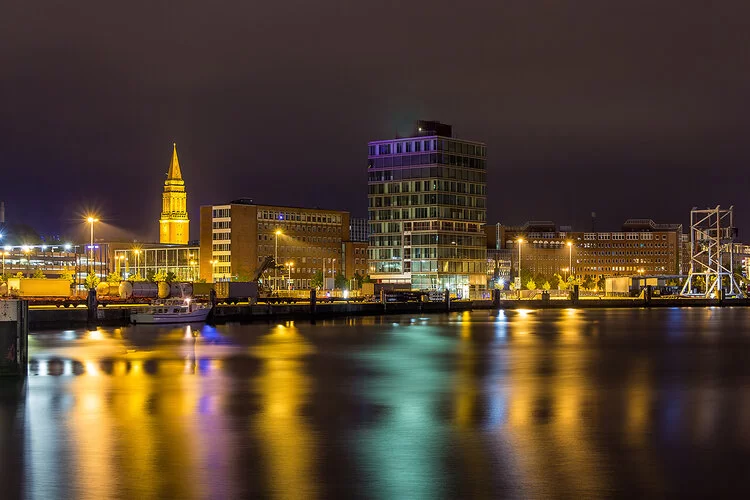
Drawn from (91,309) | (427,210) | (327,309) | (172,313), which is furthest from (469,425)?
(427,210)

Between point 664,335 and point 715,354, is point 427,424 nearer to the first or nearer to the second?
point 715,354

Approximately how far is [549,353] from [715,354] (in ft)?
28.8

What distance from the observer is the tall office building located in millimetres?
190000

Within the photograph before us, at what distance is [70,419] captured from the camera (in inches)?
1094

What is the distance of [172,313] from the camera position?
3376 inches

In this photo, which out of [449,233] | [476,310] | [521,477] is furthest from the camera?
[449,233]

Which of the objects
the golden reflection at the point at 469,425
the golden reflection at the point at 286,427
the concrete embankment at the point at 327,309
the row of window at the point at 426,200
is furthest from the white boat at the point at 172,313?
the row of window at the point at 426,200

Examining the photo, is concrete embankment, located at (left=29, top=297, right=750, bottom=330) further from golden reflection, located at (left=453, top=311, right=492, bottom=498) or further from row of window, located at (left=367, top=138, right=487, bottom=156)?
row of window, located at (left=367, top=138, right=487, bottom=156)

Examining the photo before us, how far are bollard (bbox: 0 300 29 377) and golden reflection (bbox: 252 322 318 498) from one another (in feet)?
28.1

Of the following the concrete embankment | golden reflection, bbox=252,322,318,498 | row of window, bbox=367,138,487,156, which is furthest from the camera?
row of window, bbox=367,138,487,156

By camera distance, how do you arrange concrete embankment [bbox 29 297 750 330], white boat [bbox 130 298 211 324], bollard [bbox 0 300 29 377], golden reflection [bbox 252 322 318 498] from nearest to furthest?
golden reflection [bbox 252 322 318 498]
bollard [bbox 0 300 29 377]
concrete embankment [bbox 29 297 750 330]
white boat [bbox 130 298 211 324]

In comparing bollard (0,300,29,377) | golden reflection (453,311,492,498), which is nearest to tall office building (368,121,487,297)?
golden reflection (453,311,492,498)

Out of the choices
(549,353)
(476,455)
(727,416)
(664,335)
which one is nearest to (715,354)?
(549,353)

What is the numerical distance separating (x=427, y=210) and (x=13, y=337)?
516 feet
